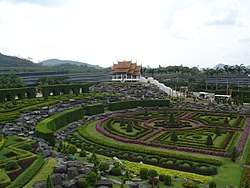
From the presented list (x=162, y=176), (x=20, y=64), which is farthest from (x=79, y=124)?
(x=20, y=64)

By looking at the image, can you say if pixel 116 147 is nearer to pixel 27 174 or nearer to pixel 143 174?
pixel 143 174

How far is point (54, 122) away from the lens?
110ft

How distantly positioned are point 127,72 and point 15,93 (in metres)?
32.7

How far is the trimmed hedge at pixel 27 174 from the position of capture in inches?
586

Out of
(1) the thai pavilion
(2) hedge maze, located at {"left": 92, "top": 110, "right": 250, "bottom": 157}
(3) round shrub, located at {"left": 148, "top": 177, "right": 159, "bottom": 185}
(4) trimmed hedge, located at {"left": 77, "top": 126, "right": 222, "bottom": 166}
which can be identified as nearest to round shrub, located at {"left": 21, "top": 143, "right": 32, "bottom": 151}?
(4) trimmed hedge, located at {"left": 77, "top": 126, "right": 222, "bottom": 166}

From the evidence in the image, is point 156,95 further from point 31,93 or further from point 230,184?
point 230,184

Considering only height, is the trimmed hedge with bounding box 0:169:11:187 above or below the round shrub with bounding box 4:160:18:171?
below

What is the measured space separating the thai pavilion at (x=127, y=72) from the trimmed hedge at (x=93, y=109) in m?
26.7

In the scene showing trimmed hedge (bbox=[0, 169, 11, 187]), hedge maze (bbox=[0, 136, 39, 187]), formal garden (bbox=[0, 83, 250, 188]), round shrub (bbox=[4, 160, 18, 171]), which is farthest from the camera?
formal garden (bbox=[0, 83, 250, 188])

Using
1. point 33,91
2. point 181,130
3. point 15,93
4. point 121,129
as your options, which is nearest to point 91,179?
point 121,129

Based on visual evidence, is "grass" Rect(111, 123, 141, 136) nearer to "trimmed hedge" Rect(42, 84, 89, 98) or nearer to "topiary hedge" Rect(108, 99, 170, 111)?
"topiary hedge" Rect(108, 99, 170, 111)

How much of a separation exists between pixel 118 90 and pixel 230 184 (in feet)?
146

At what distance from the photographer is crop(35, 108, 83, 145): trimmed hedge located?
26.0m

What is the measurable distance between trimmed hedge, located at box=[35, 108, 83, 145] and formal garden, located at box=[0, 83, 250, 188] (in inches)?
3.5
